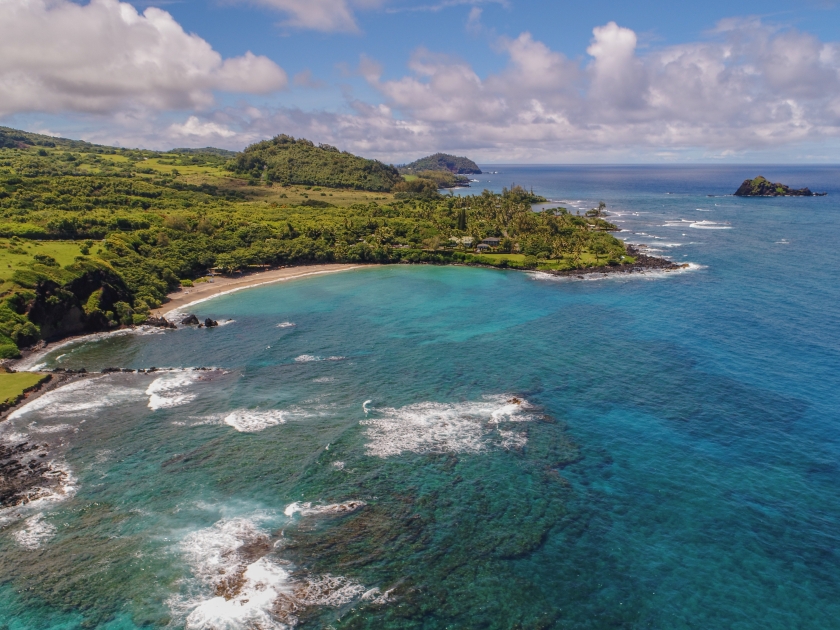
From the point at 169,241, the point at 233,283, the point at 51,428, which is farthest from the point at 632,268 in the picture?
the point at 51,428

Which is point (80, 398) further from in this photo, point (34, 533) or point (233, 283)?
point (233, 283)

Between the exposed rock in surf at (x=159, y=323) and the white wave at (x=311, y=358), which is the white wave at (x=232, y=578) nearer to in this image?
the white wave at (x=311, y=358)

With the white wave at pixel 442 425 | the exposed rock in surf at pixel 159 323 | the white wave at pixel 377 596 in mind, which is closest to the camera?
the white wave at pixel 377 596

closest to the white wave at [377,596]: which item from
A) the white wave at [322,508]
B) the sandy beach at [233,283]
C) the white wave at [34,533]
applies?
the white wave at [322,508]

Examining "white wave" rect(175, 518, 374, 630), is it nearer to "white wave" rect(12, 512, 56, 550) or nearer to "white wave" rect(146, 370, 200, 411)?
"white wave" rect(12, 512, 56, 550)

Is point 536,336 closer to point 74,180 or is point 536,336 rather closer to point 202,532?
point 202,532

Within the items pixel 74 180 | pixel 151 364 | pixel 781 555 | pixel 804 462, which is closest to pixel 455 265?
pixel 151 364

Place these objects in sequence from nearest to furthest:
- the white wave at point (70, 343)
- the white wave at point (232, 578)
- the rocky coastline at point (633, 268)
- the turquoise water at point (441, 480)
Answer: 1. the white wave at point (232, 578)
2. the turquoise water at point (441, 480)
3. the white wave at point (70, 343)
4. the rocky coastline at point (633, 268)
